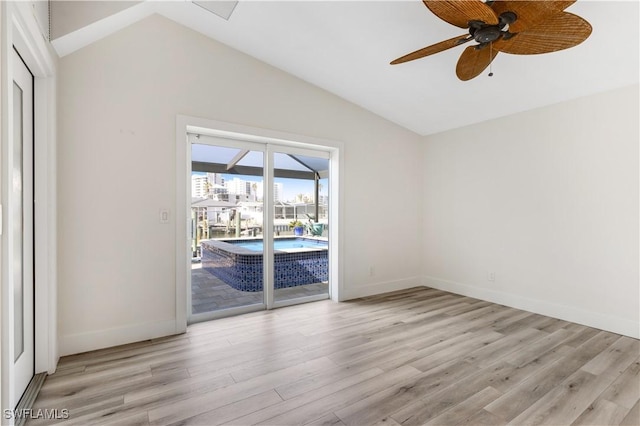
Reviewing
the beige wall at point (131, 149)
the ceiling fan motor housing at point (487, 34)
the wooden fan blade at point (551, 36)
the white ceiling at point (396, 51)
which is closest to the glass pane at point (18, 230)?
the beige wall at point (131, 149)

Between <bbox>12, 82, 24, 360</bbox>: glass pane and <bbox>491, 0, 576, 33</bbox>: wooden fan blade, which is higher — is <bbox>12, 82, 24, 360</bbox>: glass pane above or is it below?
below

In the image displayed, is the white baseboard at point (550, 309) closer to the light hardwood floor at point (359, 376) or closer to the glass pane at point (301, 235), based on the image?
the light hardwood floor at point (359, 376)

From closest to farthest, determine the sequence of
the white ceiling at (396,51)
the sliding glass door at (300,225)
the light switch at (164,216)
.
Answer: the white ceiling at (396,51)
the light switch at (164,216)
the sliding glass door at (300,225)

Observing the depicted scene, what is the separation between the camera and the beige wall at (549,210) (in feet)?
10.3

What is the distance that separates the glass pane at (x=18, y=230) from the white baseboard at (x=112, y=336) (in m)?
0.59

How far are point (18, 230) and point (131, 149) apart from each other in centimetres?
114

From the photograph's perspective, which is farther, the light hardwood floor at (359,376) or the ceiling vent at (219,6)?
the ceiling vent at (219,6)

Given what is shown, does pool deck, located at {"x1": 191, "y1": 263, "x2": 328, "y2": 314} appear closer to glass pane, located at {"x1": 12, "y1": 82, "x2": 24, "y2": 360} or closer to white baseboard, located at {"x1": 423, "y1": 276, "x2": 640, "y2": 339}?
glass pane, located at {"x1": 12, "y1": 82, "x2": 24, "y2": 360}

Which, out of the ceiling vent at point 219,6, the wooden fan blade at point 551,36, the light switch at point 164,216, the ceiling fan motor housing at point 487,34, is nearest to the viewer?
the wooden fan blade at point 551,36

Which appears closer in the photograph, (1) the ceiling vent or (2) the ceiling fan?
(2) the ceiling fan

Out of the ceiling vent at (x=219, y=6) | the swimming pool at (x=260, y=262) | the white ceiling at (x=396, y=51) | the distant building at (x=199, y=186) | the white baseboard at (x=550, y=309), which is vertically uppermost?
the ceiling vent at (x=219, y=6)

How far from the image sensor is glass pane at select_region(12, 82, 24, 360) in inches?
78.8

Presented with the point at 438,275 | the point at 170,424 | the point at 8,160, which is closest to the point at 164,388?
the point at 170,424

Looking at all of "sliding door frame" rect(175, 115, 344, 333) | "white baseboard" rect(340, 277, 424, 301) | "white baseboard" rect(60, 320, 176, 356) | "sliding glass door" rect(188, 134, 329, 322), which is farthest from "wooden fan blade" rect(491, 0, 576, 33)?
"white baseboard" rect(60, 320, 176, 356)
